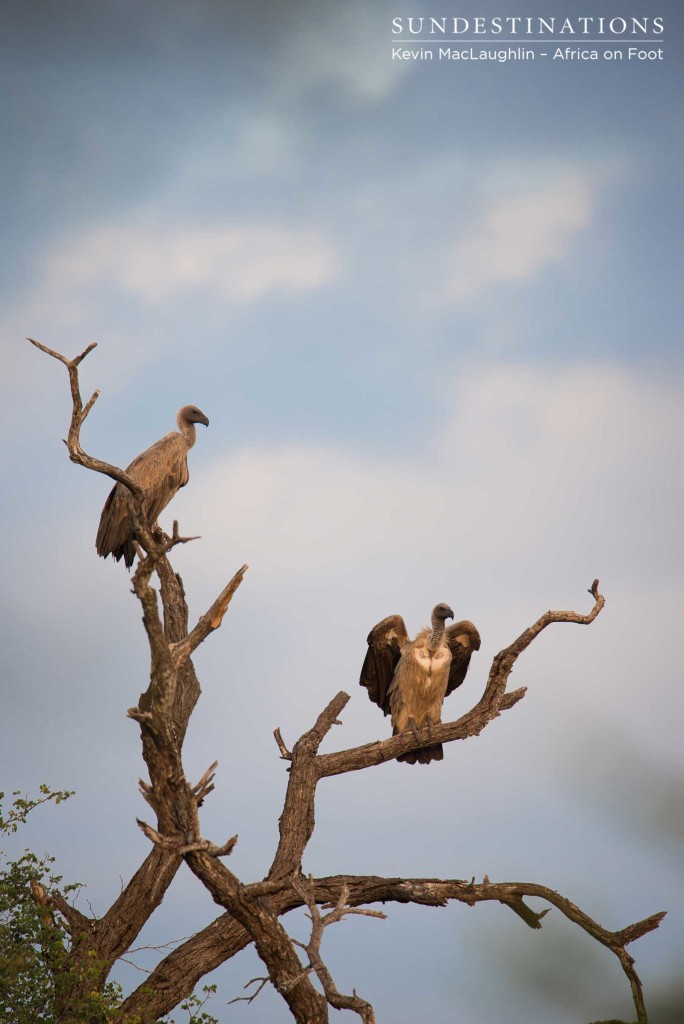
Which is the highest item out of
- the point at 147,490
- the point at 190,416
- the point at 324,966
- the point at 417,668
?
the point at 190,416

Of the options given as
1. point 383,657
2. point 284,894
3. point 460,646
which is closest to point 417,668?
point 383,657

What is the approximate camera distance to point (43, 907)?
30.5ft

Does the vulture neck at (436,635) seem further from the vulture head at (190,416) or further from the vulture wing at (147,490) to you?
the vulture head at (190,416)

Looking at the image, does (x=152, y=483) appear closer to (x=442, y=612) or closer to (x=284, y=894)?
(x=442, y=612)

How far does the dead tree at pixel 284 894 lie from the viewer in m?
7.35

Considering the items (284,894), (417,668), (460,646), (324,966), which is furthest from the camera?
(460,646)

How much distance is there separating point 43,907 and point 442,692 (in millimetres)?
4228

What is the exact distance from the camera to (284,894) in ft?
29.9

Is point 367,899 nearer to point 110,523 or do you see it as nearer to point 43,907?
point 43,907

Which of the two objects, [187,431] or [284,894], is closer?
[284,894]

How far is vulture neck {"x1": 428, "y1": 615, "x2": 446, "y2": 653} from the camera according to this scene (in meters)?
10.8

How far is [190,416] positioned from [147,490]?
1.21 metres

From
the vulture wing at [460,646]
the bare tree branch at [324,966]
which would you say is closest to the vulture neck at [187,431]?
the vulture wing at [460,646]

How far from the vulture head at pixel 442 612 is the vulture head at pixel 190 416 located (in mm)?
3517
